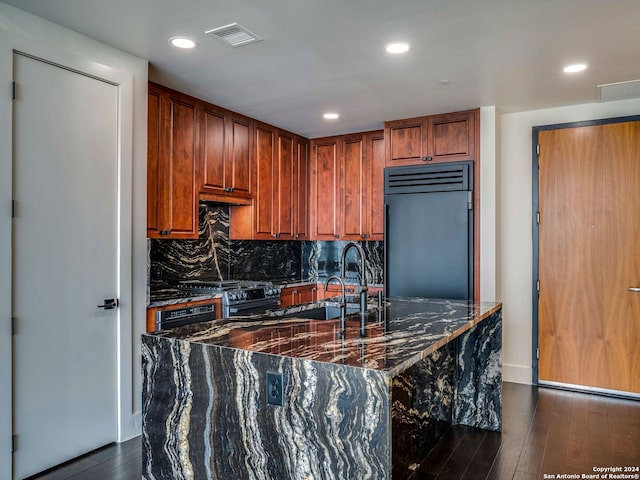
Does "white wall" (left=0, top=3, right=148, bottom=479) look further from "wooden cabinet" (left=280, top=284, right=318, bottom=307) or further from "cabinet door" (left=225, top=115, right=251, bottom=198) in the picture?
"wooden cabinet" (left=280, top=284, right=318, bottom=307)

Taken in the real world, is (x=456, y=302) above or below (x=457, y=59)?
below

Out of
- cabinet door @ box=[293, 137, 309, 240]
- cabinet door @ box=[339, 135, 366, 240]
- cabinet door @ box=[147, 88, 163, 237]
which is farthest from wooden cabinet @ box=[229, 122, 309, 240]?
cabinet door @ box=[147, 88, 163, 237]

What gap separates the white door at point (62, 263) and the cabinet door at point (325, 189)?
264cm

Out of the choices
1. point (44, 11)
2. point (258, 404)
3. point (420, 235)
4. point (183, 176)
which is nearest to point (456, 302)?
point (420, 235)

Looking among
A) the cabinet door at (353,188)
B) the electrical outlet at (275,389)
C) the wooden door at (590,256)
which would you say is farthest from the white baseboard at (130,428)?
the wooden door at (590,256)

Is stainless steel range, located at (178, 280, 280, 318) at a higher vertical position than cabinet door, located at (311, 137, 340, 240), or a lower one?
lower

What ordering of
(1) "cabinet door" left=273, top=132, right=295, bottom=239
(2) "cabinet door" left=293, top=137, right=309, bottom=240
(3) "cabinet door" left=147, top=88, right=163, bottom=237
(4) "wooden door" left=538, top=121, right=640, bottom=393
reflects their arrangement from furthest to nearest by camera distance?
(2) "cabinet door" left=293, top=137, right=309, bottom=240, (1) "cabinet door" left=273, top=132, right=295, bottom=239, (4) "wooden door" left=538, top=121, right=640, bottom=393, (3) "cabinet door" left=147, top=88, right=163, bottom=237

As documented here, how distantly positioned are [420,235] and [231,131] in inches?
78.2

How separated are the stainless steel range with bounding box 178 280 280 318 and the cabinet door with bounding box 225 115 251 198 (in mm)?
872

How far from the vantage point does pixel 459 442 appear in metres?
2.93

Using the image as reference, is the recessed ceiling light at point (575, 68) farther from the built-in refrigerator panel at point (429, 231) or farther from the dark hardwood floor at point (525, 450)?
the dark hardwood floor at point (525, 450)

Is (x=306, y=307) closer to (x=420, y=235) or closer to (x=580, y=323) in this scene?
(x=420, y=235)

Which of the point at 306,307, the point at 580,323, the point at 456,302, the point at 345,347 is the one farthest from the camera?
the point at 580,323

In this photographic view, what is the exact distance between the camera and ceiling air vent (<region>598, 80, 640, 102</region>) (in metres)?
3.43
